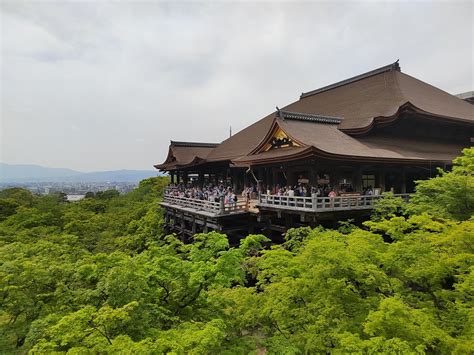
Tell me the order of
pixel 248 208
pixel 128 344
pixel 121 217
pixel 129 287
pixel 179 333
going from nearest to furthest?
pixel 128 344
pixel 179 333
pixel 129 287
pixel 248 208
pixel 121 217

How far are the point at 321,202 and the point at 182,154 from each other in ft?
58.5

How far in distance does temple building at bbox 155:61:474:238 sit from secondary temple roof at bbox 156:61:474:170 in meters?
0.07

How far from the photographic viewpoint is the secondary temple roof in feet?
47.8

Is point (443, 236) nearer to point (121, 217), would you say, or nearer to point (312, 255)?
point (312, 255)

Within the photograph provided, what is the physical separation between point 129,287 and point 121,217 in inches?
1018

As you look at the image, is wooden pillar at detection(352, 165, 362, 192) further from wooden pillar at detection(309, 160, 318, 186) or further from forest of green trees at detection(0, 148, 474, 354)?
forest of green trees at detection(0, 148, 474, 354)

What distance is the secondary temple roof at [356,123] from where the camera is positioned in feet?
47.8

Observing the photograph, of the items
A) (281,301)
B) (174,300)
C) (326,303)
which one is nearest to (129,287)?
(174,300)

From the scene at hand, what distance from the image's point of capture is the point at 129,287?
5133 millimetres

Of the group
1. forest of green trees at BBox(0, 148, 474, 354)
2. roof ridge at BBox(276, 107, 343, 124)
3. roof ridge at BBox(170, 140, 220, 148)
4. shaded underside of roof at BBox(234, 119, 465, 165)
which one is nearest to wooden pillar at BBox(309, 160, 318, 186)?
shaded underside of roof at BBox(234, 119, 465, 165)

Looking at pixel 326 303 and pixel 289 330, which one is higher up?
pixel 326 303

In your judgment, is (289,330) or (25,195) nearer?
(289,330)

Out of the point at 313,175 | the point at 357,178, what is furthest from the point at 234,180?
the point at 313,175

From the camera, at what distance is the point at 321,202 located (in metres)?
12.5
